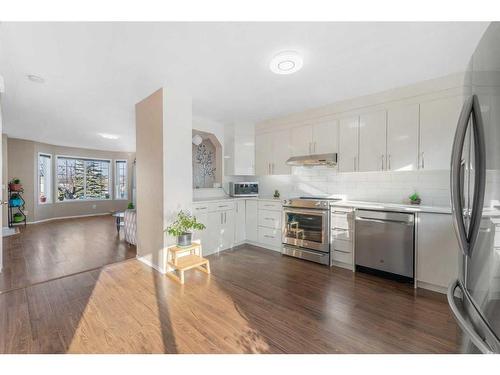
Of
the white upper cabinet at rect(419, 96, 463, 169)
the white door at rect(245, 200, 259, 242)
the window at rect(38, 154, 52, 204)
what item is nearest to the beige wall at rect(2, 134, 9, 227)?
the window at rect(38, 154, 52, 204)

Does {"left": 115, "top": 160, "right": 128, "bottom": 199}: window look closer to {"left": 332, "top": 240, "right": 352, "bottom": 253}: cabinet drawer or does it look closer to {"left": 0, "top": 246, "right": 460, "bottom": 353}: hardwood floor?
{"left": 0, "top": 246, "right": 460, "bottom": 353}: hardwood floor

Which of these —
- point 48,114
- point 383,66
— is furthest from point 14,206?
point 383,66

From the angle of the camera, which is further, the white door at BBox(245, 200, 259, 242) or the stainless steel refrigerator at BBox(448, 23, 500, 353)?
the white door at BBox(245, 200, 259, 242)

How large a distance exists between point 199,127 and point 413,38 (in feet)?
10.4

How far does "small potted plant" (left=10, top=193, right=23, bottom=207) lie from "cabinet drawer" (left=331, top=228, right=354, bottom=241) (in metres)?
7.65

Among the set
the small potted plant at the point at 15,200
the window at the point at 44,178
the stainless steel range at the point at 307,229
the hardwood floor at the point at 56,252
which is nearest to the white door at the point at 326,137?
the stainless steel range at the point at 307,229

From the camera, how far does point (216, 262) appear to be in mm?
3166

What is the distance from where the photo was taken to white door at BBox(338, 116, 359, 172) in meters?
3.08

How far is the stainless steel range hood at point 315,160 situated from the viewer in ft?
10.5

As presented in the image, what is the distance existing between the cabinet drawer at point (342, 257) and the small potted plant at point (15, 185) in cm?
777

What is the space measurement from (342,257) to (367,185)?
1122mm

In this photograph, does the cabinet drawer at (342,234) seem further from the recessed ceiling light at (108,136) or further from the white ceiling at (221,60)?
the recessed ceiling light at (108,136)

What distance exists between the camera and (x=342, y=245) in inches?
116

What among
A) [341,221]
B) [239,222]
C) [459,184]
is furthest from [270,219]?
[459,184]
